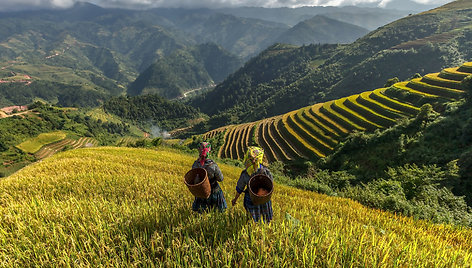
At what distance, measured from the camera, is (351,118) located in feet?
140

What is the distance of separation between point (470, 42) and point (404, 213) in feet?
600

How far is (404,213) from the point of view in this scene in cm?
737

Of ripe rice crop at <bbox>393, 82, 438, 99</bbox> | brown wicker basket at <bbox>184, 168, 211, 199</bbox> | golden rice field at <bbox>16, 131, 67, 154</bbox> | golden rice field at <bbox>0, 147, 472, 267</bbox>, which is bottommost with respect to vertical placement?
golden rice field at <bbox>16, 131, 67, 154</bbox>

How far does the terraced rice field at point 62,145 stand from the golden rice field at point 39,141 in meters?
2.46

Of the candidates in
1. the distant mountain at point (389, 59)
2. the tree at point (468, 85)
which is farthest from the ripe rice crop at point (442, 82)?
the distant mountain at point (389, 59)

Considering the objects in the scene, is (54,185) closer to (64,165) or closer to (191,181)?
(64,165)

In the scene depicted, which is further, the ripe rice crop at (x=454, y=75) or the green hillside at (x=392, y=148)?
the ripe rice crop at (x=454, y=75)

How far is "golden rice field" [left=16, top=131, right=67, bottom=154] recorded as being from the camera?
101 metres

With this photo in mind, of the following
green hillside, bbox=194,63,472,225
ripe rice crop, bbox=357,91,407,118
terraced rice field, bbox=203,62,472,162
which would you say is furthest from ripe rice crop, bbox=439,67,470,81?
ripe rice crop, bbox=357,91,407,118

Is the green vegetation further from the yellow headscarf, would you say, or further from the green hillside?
the yellow headscarf

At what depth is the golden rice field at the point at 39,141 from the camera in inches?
3991

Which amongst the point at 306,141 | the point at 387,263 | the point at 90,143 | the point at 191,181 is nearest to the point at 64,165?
the point at 191,181

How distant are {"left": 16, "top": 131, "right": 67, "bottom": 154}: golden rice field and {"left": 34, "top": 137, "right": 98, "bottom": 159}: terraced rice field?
246 cm

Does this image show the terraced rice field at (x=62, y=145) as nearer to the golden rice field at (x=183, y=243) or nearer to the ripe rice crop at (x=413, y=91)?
the golden rice field at (x=183, y=243)
